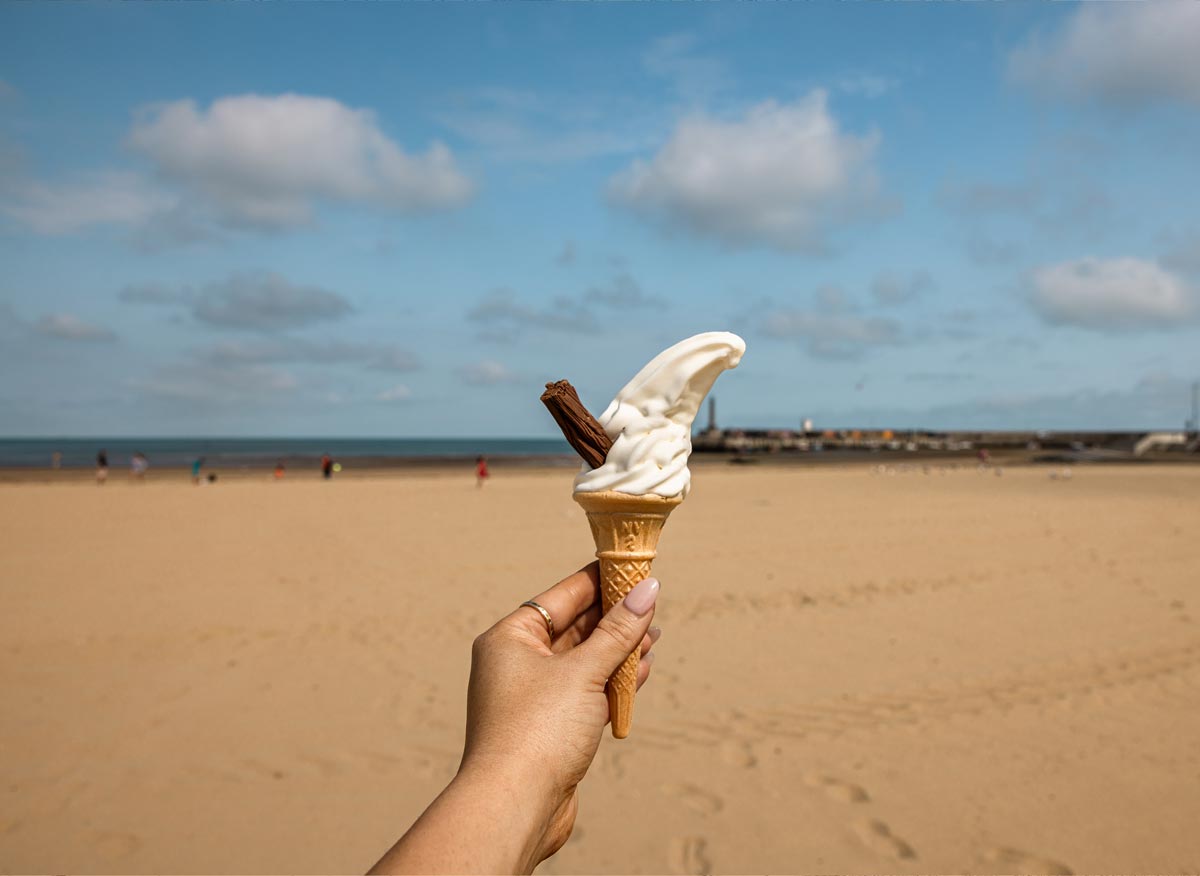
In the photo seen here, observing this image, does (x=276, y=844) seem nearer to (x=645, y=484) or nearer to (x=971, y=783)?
(x=645, y=484)

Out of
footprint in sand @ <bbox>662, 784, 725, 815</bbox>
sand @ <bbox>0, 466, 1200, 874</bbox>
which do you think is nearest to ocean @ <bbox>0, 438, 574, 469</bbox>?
sand @ <bbox>0, 466, 1200, 874</bbox>

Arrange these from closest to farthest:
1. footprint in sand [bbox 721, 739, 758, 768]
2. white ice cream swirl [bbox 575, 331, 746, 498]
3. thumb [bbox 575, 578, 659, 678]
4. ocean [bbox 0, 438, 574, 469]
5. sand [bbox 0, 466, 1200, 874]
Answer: thumb [bbox 575, 578, 659, 678] < white ice cream swirl [bbox 575, 331, 746, 498] < sand [bbox 0, 466, 1200, 874] < footprint in sand [bbox 721, 739, 758, 768] < ocean [bbox 0, 438, 574, 469]

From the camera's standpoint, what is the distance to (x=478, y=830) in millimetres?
1787

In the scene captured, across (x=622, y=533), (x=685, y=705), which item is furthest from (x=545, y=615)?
(x=685, y=705)

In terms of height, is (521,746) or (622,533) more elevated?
(622,533)

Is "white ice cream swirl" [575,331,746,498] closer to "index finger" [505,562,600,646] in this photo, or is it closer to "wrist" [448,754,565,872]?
"index finger" [505,562,600,646]

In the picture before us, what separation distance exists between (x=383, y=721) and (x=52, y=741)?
2433mm

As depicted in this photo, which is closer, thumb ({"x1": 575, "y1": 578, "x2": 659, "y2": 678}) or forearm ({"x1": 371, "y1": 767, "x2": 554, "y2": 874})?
forearm ({"x1": 371, "y1": 767, "x2": 554, "y2": 874})

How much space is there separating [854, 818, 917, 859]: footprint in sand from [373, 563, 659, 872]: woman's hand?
276 centimetres

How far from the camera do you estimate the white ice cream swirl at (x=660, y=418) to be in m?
2.70

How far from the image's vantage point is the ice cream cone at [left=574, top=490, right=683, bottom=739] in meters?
2.72

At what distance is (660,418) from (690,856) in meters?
2.81

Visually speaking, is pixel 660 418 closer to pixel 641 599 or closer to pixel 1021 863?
pixel 641 599

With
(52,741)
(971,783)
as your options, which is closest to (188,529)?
(52,741)
